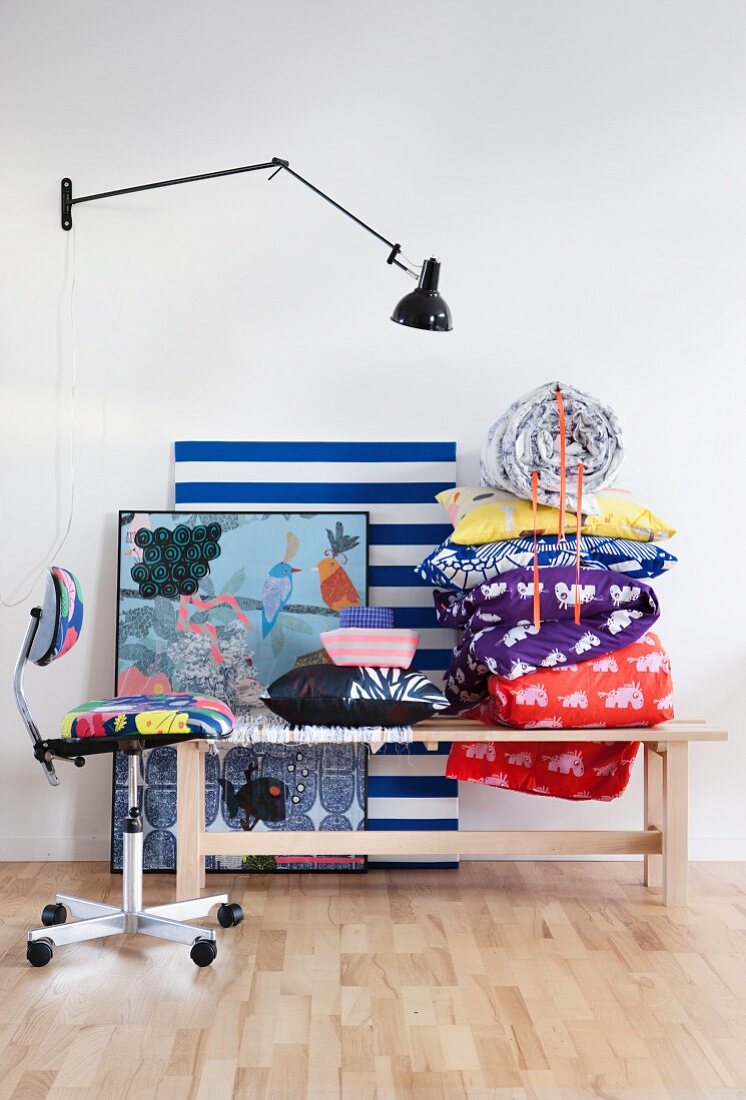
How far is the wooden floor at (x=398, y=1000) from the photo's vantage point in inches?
72.6

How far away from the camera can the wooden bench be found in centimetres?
282

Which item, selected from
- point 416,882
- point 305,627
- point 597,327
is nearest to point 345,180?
point 597,327

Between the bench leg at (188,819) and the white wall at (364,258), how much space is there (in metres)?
0.60

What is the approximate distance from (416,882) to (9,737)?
4.45ft

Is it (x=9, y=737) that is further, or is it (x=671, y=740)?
(x=9, y=737)

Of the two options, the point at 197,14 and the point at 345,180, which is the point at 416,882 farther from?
the point at 197,14

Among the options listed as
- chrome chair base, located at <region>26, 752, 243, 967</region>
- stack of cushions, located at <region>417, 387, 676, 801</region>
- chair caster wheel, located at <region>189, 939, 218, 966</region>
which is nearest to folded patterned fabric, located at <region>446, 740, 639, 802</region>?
stack of cushions, located at <region>417, 387, 676, 801</region>

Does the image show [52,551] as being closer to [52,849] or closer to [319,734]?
[52,849]

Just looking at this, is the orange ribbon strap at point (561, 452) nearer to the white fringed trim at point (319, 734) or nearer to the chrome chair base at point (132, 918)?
the white fringed trim at point (319, 734)

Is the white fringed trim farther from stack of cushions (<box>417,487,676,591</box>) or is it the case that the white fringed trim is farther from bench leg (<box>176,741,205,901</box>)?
stack of cushions (<box>417,487,676,591</box>)

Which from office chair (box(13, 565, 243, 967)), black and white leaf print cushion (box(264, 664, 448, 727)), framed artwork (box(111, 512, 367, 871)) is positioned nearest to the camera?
office chair (box(13, 565, 243, 967))

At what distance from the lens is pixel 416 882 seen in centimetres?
307

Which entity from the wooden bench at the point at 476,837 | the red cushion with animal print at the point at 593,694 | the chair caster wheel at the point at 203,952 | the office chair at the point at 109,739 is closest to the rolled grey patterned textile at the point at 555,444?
the red cushion with animal print at the point at 593,694

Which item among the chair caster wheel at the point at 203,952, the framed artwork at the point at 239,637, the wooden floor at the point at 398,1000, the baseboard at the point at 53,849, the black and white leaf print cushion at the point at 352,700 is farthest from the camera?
the baseboard at the point at 53,849
